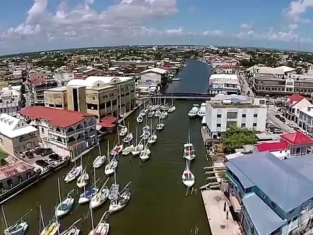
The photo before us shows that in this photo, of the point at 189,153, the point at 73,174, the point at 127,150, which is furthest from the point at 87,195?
→ the point at 189,153

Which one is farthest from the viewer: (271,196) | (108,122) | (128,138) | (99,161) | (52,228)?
(108,122)

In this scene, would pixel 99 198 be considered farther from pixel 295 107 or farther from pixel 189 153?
pixel 295 107

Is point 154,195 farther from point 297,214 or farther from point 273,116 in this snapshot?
point 273,116

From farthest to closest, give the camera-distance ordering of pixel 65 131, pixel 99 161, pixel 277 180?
pixel 65 131, pixel 99 161, pixel 277 180

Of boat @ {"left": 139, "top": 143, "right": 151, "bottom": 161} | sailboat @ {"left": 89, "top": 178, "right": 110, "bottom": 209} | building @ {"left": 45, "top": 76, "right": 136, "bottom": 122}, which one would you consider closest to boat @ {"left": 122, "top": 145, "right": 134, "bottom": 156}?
boat @ {"left": 139, "top": 143, "right": 151, "bottom": 161}

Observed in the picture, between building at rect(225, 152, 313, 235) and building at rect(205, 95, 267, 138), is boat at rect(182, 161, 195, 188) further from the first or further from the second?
building at rect(205, 95, 267, 138)

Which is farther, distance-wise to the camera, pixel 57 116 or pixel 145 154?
pixel 57 116

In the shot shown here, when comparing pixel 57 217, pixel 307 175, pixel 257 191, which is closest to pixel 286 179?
pixel 257 191
